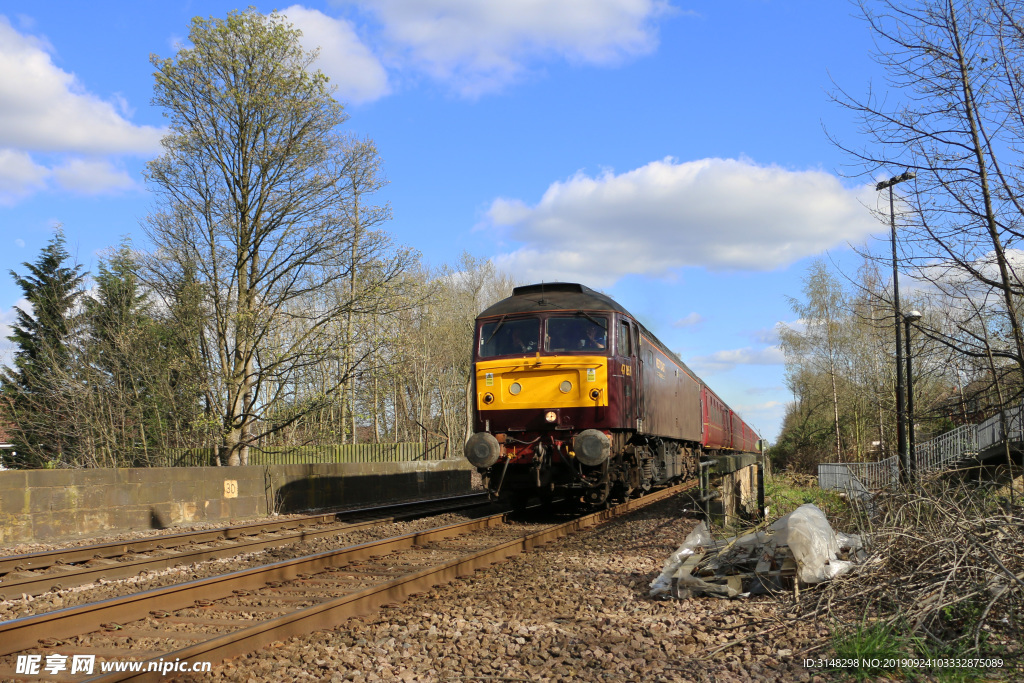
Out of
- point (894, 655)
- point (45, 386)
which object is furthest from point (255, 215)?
point (894, 655)

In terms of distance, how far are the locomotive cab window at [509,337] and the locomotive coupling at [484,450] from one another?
1528 millimetres

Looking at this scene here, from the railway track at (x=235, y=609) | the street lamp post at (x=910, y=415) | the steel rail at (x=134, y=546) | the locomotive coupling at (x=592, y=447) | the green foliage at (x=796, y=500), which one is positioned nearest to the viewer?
the railway track at (x=235, y=609)

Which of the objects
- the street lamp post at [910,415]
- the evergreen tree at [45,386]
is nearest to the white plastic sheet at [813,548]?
the street lamp post at [910,415]

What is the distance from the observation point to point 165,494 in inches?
491

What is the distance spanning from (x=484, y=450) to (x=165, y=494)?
18.0 feet

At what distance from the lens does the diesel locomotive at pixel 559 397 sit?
37.3 feet

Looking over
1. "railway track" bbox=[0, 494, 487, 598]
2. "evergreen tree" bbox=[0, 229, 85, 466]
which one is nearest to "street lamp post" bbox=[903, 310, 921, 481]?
"railway track" bbox=[0, 494, 487, 598]

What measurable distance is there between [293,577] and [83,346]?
12.5 meters

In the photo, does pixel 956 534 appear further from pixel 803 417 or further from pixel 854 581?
pixel 803 417

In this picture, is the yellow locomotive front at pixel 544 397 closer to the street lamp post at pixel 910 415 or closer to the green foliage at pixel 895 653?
the street lamp post at pixel 910 415

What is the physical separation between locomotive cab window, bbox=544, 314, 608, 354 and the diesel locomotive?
2 centimetres

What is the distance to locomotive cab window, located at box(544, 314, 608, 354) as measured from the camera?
11.7 metres

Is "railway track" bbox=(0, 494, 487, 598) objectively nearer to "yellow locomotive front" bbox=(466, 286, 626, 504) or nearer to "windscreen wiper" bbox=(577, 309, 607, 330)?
"yellow locomotive front" bbox=(466, 286, 626, 504)

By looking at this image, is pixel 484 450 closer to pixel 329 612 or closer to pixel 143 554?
pixel 143 554
